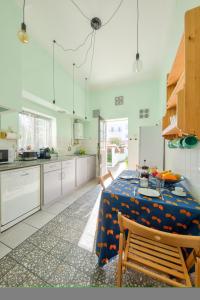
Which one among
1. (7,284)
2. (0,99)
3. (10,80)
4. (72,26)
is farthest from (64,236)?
(72,26)

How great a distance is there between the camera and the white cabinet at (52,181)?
2.38 m

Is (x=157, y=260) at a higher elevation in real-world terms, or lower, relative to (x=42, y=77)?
lower

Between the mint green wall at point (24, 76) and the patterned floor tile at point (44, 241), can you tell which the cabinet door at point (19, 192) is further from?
the mint green wall at point (24, 76)

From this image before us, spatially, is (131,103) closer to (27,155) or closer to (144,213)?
(27,155)

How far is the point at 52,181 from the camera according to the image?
99.0 inches

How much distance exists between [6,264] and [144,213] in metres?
1.44

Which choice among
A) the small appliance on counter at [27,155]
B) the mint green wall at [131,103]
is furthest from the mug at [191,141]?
the mint green wall at [131,103]

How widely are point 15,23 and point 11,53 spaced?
48 cm

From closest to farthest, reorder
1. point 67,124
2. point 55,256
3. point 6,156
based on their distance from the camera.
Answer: point 55,256, point 6,156, point 67,124

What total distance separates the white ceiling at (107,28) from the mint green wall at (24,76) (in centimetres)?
26

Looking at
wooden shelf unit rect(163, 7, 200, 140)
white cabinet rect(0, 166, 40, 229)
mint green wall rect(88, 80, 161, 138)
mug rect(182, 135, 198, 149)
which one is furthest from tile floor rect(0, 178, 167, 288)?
mint green wall rect(88, 80, 161, 138)

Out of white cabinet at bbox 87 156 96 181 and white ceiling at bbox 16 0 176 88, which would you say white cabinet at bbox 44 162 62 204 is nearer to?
white cabinet at bbox 87 156 96 181

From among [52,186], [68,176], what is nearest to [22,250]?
[52,186]

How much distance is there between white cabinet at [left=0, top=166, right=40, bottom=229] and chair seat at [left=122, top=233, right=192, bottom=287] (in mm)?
1649
